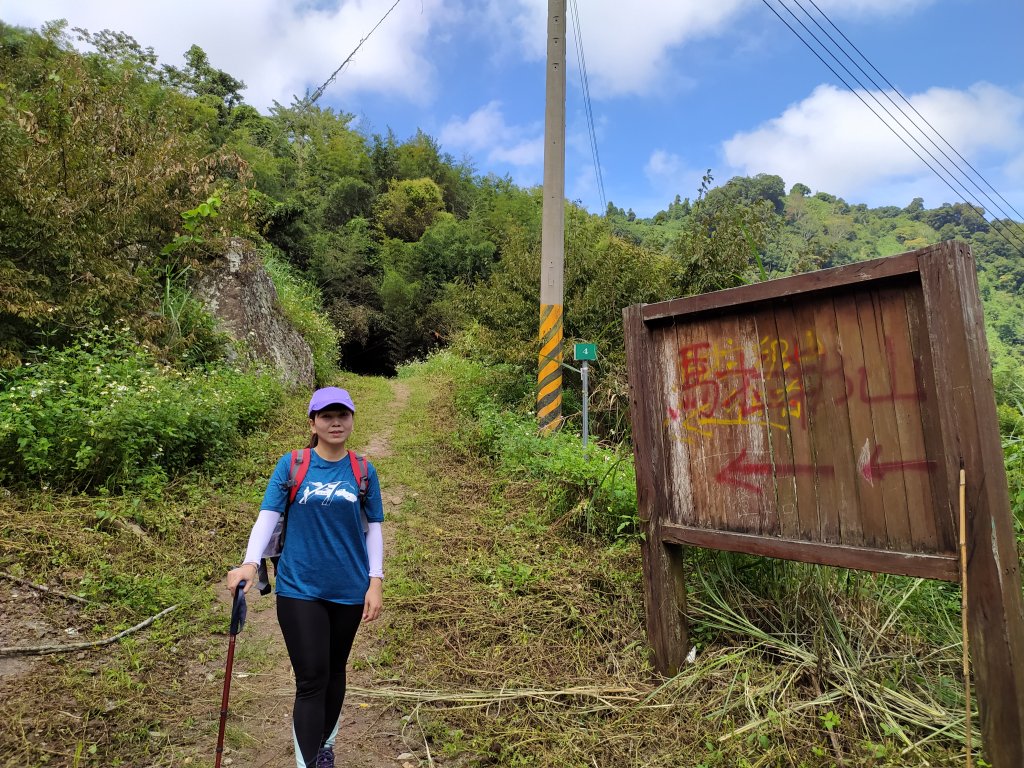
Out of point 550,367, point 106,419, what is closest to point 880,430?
point 550,367

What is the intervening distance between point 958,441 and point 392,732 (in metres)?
2.68

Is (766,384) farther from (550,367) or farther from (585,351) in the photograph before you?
(550,367)

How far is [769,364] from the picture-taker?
2770mm

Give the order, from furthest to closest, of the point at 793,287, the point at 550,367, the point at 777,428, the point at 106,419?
1. the point at 550,367
2. the point at 106,419
3. the point at 777,428
4. the point at 793,287

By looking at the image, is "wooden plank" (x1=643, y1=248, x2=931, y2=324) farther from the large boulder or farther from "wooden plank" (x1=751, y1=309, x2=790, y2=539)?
the large boulder

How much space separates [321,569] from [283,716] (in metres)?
1.17

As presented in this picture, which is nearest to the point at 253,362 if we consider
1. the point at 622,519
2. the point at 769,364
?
the point at 622,519

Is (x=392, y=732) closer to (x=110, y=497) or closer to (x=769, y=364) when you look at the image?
(x=769, y=364)

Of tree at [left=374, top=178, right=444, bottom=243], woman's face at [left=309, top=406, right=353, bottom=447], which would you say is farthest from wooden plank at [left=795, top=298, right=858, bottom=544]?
tree at [left=374, top=178, right=444, bottom=243]

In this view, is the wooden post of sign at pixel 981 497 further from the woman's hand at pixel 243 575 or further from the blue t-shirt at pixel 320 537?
the woman's hand at pixel 243 575

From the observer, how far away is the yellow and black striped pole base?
7586 millimetres

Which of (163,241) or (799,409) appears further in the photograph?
(163,241)

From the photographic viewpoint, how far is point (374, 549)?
246 centimetres

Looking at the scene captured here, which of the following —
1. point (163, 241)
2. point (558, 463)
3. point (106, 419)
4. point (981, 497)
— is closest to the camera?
point (981, 497)
